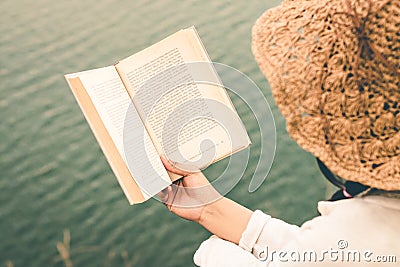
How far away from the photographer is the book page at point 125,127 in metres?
0.92

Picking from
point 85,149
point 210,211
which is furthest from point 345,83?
point 85,149

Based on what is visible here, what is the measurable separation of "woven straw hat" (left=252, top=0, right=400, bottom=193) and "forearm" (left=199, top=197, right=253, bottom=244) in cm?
41

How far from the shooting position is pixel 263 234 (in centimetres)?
99

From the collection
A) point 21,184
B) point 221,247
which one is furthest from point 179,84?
point 21,184

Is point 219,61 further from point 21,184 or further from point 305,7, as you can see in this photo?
point 305,7

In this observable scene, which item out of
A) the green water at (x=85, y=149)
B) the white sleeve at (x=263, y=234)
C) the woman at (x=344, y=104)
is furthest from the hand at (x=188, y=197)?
the green water at (x=85, y=149)

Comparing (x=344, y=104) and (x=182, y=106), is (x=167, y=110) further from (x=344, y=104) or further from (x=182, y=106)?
(x=344, y=104)

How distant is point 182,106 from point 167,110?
31 mm

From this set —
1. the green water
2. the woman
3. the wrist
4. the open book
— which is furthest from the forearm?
the green water

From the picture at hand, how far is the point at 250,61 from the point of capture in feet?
5.58

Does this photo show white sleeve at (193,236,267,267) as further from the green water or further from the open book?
the green water

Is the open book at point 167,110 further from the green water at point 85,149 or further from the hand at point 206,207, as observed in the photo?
the green water at point 85,149

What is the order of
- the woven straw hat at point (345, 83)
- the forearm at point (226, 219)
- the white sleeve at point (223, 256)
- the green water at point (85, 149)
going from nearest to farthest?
the woven straw hat at point (345, 83)
the white sleeve at point (223, 256)
the forearm at point (226, 219)
the green water at point (85, 149)

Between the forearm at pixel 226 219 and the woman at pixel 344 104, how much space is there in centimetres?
27
